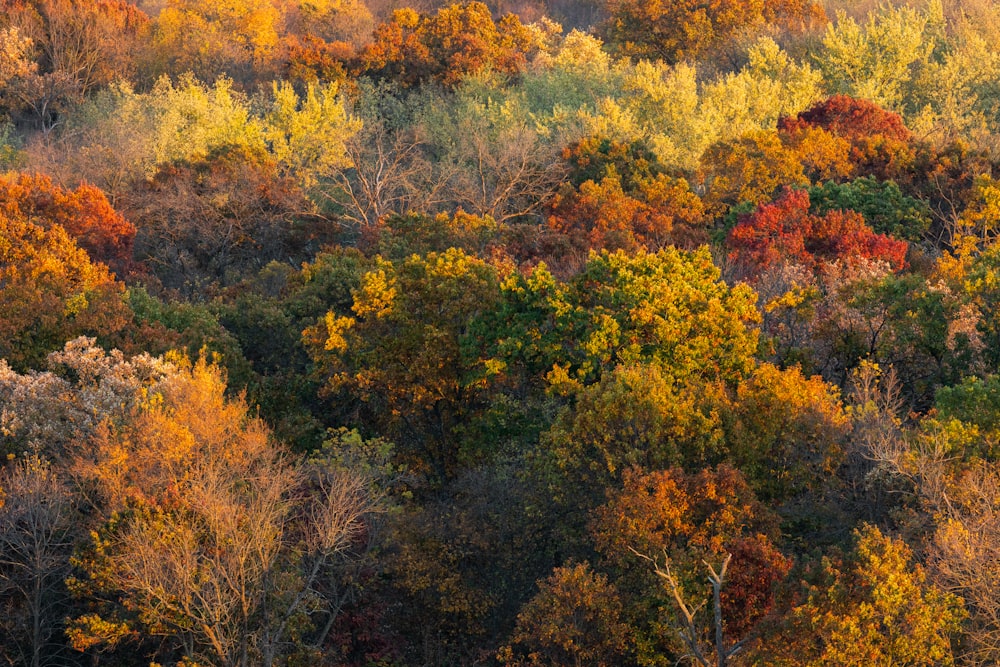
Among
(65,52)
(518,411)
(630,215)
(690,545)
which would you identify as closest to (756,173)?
(630,215)

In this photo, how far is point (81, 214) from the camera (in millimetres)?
50969

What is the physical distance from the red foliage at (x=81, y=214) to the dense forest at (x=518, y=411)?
128 millimetres

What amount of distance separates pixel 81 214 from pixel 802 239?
2806cm

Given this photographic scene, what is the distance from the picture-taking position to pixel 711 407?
1141 inches

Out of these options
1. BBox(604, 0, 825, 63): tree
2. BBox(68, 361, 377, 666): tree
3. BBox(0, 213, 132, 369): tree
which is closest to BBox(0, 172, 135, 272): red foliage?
BBox(0, 213, 132, 369): tree

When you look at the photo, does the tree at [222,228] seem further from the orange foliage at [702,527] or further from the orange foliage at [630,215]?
the orange foliage at [702,527]

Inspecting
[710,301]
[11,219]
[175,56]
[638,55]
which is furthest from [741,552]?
[175,56]

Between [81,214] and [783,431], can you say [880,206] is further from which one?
[81,214]

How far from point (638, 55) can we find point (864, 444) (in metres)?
57.1

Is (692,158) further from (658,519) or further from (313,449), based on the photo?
(658,519)

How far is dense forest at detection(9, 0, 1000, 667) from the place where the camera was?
25094mm

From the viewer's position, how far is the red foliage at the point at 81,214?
49.3 m

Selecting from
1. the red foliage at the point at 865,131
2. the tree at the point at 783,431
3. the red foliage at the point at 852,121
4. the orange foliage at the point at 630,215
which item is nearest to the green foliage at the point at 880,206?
the orange foliage at the point at 630,215

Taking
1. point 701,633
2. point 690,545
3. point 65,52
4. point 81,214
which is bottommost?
point 65,52
